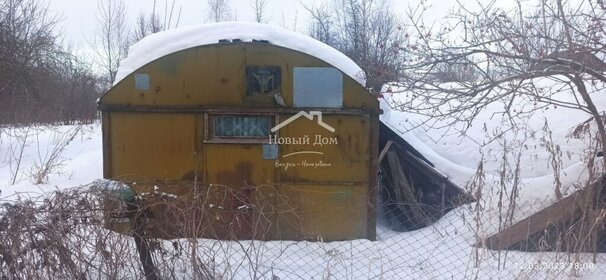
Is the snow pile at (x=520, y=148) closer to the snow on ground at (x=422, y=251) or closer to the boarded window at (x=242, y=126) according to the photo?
the snow on ground at (x=422, y=251)

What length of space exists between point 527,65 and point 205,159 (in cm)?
349

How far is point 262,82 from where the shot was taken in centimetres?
621

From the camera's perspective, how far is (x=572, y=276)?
4.58m

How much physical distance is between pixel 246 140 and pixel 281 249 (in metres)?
1.50

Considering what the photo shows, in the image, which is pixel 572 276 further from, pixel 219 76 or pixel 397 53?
pixel 219 76

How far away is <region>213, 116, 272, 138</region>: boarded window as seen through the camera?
622cm

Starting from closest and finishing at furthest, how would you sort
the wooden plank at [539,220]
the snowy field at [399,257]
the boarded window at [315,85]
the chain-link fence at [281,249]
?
the chain-link fence at [281,249], the snowy field at [399,257], the wooden plank at [539,220], the boarded window at [315,85]

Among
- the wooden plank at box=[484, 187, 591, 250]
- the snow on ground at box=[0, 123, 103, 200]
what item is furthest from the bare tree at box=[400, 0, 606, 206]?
the snow on ground at box=[0, 123, 103, 200]

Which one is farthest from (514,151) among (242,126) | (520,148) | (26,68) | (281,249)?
(26,68)

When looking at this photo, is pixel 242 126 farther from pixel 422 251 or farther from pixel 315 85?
pixel 422 251

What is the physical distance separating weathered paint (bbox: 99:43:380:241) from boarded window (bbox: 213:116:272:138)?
0.25 ft

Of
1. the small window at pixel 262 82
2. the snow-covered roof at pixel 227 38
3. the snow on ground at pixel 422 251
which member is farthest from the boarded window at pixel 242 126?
the snow on ground at pixel 422 251

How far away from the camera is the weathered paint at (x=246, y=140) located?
6.20m

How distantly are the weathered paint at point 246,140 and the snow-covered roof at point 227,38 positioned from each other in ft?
0.64
